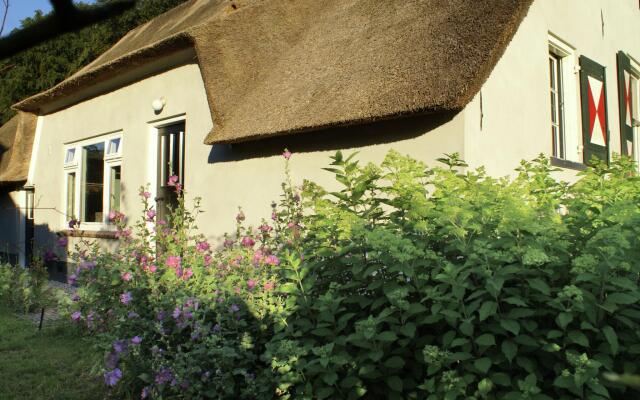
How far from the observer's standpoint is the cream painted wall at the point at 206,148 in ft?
15.9

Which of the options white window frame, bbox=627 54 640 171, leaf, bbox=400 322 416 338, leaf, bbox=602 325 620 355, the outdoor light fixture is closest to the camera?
leaf, bbox=602 325 620 355

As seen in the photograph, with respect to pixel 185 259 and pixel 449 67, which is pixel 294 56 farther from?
pixel 185 259

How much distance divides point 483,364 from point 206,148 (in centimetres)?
550

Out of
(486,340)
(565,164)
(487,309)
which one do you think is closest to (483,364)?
(486,340)

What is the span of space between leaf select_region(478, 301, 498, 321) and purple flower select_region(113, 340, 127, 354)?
196 cm

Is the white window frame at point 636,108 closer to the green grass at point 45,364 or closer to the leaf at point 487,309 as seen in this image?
the leaf at point 487,309

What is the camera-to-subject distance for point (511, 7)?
4.44 m

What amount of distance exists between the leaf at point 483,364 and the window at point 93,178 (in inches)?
296

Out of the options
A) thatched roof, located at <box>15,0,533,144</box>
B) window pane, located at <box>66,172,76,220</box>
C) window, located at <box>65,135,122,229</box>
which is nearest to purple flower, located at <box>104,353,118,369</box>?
thatched roof, located at <box>15,0,533,144</box>

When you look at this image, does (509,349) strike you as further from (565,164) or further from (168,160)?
(168,160)

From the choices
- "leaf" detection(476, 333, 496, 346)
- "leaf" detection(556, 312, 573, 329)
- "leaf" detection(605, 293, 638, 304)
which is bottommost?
"leaf" detection(476, 333, 496, 346)

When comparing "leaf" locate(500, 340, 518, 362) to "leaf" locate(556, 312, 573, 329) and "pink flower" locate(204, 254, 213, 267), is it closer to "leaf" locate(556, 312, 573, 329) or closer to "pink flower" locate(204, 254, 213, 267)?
"leaf" locate(556, 312, 573, 329)

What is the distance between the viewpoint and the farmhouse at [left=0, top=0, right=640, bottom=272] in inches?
181

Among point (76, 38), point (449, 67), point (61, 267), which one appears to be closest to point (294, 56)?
point (449, 67)
